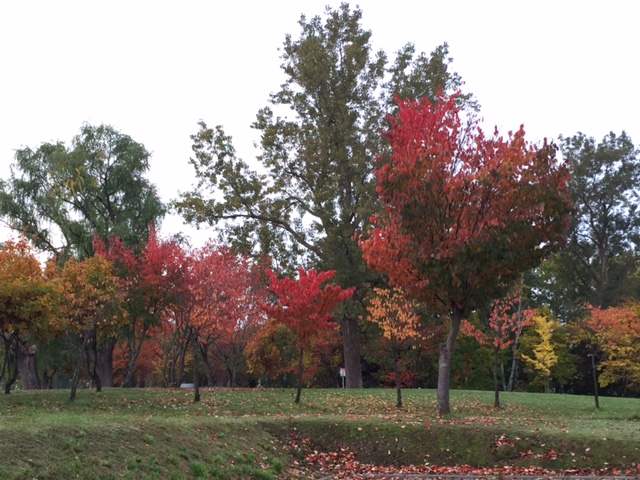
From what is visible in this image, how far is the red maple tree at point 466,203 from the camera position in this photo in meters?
15.6

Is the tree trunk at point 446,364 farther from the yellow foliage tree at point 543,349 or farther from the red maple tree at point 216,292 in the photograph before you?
the yellow foliage tree at point 543,349

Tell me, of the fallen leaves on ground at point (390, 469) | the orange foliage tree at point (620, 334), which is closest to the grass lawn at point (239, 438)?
the fallen leaves on ground at point (390, 469)

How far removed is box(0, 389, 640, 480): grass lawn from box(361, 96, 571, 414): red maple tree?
376 cm

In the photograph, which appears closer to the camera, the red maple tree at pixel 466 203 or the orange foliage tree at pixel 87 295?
the red maple tree at pixel 466 203

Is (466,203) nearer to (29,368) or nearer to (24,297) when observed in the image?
(24,297)

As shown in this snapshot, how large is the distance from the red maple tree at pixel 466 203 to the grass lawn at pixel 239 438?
376cm

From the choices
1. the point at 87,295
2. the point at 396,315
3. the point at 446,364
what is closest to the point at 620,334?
the point at 396,315

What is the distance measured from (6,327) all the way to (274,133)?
17.7 metres

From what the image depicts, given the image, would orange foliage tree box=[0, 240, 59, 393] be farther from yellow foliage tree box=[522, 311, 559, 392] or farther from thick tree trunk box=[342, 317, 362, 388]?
yellow foliage tree box=[522, 311, 559, 392]

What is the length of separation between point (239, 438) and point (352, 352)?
2071cm

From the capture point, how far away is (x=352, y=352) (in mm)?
33781

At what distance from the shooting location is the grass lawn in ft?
31.0

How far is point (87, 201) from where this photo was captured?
30.5 meters

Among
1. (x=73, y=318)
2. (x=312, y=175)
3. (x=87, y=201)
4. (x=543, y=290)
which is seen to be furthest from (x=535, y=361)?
(x=73, y=318)
